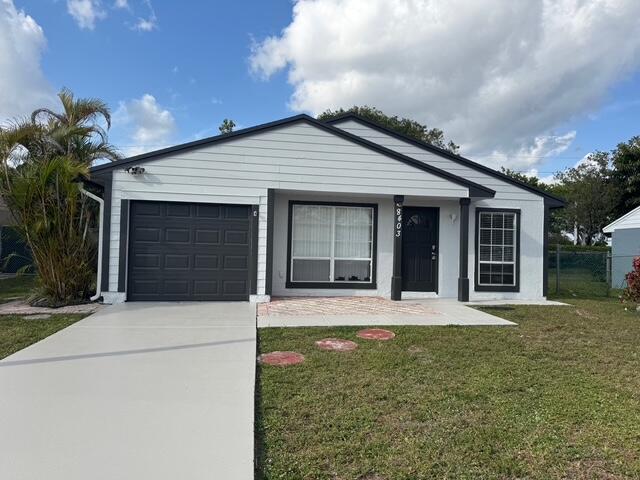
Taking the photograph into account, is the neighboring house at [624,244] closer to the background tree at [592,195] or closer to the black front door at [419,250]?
the black front door at [419,250]

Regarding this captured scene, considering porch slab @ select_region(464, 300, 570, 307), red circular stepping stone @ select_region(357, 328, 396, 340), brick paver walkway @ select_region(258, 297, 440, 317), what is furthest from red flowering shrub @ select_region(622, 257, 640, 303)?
red circular stepping stone @ select_region(357, 328, 396, 340)

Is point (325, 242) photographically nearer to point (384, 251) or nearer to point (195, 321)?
point (384, 251)

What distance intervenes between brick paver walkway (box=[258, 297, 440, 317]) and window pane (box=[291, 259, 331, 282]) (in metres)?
0.62

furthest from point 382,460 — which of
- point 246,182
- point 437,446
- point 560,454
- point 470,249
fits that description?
point 470,249

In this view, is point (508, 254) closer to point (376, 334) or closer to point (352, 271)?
point (352, 271)

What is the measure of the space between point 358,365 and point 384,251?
5963mm

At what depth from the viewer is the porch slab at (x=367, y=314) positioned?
7445 millimetres

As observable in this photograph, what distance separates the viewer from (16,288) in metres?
11.9

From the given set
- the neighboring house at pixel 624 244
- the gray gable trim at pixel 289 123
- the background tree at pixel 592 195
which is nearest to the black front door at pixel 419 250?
the gray gable trim at pixel 289 123

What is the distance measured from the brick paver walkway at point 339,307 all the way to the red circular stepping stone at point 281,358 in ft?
8.25

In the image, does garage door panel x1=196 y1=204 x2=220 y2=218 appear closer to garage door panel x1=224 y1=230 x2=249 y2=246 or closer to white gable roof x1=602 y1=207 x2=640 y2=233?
garage door panel x1=224 y1=230 x2=249 y2=246

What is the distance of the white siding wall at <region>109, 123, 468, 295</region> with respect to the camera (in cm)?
915

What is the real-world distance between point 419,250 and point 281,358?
6561 millimetres

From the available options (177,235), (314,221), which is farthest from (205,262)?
(314,221)
